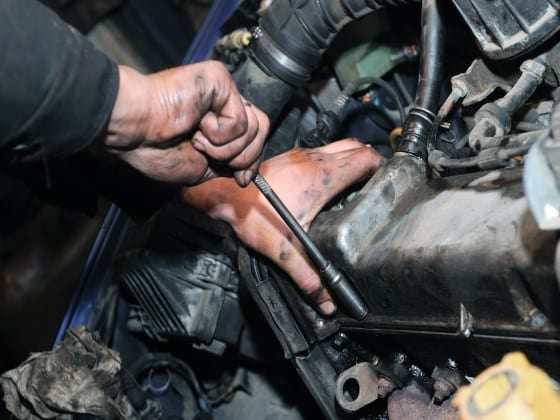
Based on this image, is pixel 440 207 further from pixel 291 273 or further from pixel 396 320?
pixel 291 273

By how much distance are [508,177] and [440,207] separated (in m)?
0.10

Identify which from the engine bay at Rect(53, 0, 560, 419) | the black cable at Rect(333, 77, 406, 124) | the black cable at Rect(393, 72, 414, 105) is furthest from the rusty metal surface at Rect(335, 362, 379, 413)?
the black cable at Rect(393, 72, 414, 105)

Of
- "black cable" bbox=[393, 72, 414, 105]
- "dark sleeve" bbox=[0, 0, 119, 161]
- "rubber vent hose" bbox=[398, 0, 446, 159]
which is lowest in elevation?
"black cable" bbox=[393, 72, 414, 105]

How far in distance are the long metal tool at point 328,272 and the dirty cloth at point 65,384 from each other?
553mm

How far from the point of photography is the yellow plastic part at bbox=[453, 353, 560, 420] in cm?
48

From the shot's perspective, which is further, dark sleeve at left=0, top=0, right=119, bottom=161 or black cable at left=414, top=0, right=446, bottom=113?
black cable at left=414, top=0, right=446, bottom=113

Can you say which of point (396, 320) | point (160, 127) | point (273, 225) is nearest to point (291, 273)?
point (273, 225)

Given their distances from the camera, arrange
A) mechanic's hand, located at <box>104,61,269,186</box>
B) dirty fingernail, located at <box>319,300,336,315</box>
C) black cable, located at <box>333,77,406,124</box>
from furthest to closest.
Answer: black cable, located at <box>333,77,406,124</box> < dirty fingernail, located at <box>319,300,336,315</box> < mechanic's hand, located at <box>104,61,269,186</box>

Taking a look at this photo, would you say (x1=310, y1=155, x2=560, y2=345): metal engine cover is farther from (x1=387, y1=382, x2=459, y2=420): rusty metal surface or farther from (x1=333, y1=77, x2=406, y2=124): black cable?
(x1=333, y1=77, x2=406, y2=124): black cable

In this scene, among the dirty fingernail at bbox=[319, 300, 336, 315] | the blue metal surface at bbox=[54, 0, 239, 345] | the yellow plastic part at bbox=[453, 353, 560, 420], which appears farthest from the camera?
the blue metal surface at bbox=[54, 0, 239, 345]

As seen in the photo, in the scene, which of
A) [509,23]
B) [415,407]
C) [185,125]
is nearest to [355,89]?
[509,23]

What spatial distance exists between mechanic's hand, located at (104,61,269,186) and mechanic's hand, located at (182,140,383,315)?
157 mm

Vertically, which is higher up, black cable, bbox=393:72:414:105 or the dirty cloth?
the dirty cloth

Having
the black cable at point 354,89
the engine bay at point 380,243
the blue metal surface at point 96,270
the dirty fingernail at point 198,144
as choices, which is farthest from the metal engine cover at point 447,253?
the blue metal surface at point 96,270
